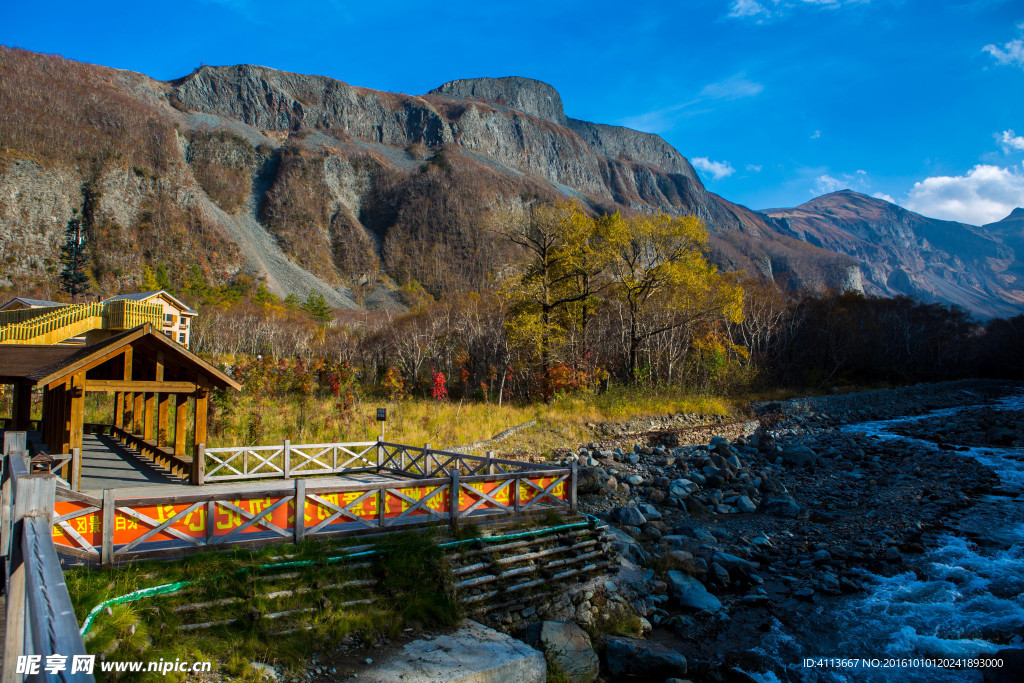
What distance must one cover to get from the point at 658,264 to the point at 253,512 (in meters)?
25.8

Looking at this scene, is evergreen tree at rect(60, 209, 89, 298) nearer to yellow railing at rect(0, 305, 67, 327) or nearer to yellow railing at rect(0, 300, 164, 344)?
yellow railing at rect(0, 305, 67, 327)

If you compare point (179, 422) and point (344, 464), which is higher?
point (179, 422)

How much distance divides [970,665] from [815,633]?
Answer: 1.98 metres

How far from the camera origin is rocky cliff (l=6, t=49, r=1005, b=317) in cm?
8969

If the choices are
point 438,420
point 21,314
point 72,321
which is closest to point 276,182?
point 21,314

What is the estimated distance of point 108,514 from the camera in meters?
6.35

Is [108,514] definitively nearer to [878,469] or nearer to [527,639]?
[527,639]

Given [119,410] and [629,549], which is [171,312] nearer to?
[119,410]

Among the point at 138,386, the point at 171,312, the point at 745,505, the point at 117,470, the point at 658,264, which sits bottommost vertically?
the point at 745,505

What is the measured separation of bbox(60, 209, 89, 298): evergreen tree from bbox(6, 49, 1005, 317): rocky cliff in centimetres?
190

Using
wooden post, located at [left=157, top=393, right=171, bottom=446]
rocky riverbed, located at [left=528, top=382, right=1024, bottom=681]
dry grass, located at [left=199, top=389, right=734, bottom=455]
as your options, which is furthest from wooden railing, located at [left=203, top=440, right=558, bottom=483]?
rocky riverbed, located at [left=528, top=382, right=1024, bottom=681]

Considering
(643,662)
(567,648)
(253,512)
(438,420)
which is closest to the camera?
(567,648)

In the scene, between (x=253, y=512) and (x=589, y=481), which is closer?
(x=253, y=512)

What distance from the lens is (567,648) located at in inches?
288
